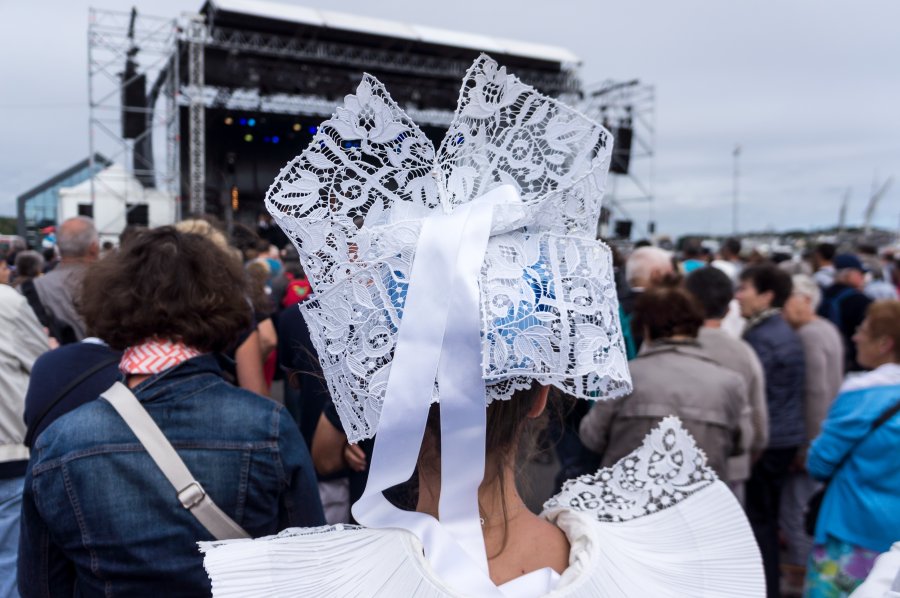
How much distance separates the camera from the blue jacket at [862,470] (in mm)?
2496

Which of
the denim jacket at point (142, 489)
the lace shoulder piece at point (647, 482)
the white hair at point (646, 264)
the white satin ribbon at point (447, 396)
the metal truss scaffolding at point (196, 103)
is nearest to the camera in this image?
the white satin ribbon at point (447, 396)

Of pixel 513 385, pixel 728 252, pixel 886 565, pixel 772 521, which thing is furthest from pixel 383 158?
pixel 728 252

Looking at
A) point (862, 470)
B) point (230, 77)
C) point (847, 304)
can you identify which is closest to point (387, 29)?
point (230, 77)

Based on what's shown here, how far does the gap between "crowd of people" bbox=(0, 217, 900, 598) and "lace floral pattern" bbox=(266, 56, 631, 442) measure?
0.47 feet

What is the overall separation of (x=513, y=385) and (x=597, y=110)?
18476 mm

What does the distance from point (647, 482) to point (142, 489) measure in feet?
3.50

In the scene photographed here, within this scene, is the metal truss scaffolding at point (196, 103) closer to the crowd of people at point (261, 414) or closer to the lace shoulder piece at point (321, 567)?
the crowd of people at point (261, 414)

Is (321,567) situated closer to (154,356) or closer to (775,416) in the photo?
(154,356)

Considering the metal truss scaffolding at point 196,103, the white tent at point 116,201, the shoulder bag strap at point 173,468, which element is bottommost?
the shoulder bag strap at point 173,468

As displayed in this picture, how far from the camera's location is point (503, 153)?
1.03m

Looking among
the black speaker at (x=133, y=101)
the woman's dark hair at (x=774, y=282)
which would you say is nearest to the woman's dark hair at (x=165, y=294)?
the woman's dark hair at (x=774, y=282)

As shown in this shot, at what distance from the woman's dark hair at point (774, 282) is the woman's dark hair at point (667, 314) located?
107 cm

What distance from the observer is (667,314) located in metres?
3.01

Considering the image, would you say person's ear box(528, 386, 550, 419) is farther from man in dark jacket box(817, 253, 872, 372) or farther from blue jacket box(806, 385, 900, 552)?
man in dark jacket box(817, 253, 872, 372)
